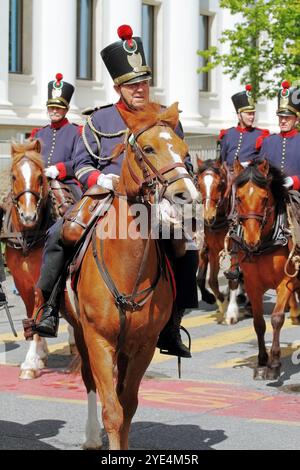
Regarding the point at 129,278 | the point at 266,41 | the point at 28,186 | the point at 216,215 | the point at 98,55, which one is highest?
the point at 266,41

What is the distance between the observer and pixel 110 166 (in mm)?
8016

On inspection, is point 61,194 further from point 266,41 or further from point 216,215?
point 266,41

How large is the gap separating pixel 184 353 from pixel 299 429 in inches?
52.1

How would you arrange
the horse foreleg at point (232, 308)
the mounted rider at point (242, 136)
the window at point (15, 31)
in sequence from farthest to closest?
the window at point (15, 31), the mounted rider at point (242, 136), the horse foreleg at point (232, 308)

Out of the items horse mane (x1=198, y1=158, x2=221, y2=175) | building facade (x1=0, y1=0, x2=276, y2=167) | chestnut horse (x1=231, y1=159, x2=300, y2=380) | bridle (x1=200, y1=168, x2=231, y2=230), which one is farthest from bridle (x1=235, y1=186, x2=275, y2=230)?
building facade (x1=0, y1=0, x2=276, y2=167)

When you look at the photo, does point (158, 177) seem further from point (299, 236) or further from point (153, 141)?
point (299, 236)

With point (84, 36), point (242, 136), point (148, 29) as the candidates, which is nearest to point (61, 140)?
point (242, 136)

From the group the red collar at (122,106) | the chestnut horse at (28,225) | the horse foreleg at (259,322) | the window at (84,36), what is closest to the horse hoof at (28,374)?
the chestnut horse at (28,225)

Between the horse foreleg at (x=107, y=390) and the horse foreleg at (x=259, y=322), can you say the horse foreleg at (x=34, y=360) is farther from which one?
the horse foreleg at (x=107, y=390)

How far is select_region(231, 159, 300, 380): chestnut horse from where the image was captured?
37.5 feet

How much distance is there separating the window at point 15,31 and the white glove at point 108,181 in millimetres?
21407

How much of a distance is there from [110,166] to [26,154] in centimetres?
333

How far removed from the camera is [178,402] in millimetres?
10031

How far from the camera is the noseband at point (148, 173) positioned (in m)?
6.63
